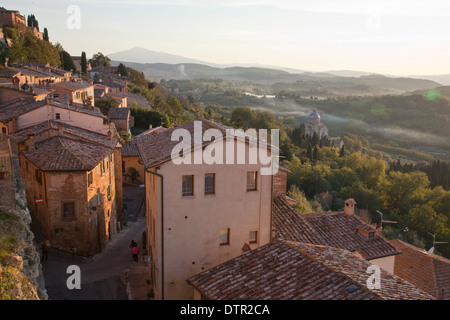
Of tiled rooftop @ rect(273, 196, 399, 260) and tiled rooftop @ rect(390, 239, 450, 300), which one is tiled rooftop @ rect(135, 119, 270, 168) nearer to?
tiled rooftop @ rect(273, 196, 399, 260)

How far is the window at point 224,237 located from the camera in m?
15.7

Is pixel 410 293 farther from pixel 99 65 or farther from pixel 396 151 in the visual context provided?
pixel 396 151

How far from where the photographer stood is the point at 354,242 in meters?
20.2

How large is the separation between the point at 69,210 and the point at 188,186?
356 inches

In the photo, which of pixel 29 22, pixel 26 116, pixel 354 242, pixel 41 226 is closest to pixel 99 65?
pixel 29 22

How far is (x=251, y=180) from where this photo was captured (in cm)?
1616

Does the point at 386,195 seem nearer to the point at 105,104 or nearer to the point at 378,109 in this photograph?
the point at 105,104

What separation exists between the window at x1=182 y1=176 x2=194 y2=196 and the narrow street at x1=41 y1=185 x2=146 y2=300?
5.60 metres

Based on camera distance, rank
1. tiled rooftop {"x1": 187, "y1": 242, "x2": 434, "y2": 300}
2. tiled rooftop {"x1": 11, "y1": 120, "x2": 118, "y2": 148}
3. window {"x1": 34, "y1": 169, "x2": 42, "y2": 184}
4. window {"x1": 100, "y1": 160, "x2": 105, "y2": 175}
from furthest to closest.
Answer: tiled rooftop {"x1": 11, "y1": 120, "x2": 118, "y2": 148} → window {"x1": 100, "y1": 160, "x2": 105, "y2": 175} → window {"x1": 34, "y1": 169, "x2": 42, "y2": 184} → tiled rooftop {"x1": 187, "y1": 242, "x2": 434, "y2": 300}

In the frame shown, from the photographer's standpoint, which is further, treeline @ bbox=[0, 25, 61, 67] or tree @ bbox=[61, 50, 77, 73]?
tree @ bbox=[61, 50, 77, 73]

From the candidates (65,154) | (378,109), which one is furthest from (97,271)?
(378,109)

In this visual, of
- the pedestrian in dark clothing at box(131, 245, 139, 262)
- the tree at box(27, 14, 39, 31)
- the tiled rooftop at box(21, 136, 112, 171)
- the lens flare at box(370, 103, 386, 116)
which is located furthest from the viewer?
the lens flare at box(370, 103, 386, 116)

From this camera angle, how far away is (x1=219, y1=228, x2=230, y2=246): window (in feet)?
51.6

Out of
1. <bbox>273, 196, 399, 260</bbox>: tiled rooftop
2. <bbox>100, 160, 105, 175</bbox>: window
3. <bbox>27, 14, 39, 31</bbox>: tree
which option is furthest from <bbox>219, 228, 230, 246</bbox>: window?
<bbox>27, 14, 39, 31</bbox>: tree
